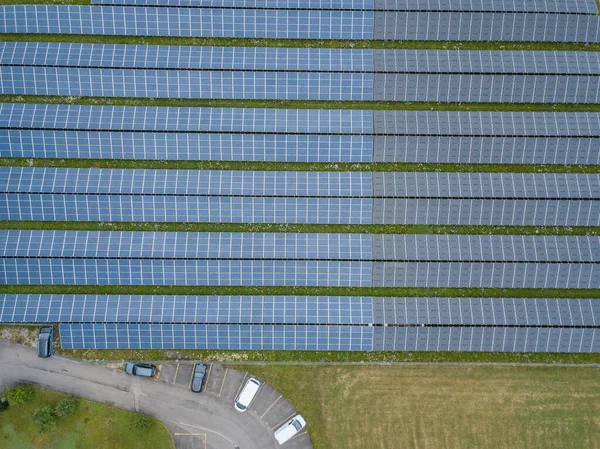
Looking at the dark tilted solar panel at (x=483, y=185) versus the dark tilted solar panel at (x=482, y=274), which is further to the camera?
the dark tilted solar panel at (x=483, y=185)

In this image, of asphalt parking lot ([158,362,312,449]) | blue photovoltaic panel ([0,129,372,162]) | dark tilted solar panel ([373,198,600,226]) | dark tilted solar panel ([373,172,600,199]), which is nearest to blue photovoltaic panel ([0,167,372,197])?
blue photovoltaic panel ([0,129,372,162])

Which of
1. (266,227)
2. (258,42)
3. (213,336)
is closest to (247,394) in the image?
(213,336)

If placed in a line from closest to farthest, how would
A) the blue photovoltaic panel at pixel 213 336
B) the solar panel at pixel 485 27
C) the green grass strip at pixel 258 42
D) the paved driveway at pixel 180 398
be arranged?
the blue photovoltaic panel at pixel 213 336
the paved driveway at pixel 180 398
the solar panel at pixel 485 27
the green grass strip at pixel 258 42

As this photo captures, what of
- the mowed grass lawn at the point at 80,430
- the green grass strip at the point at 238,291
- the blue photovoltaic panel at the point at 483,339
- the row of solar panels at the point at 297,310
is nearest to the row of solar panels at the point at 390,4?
the green grass strip at the point at 238,291

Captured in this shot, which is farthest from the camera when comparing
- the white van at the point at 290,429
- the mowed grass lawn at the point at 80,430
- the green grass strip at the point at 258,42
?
the green grass strip at the point at 258,42

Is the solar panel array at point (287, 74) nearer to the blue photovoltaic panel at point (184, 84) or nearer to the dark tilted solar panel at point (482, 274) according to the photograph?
the blue photovoltaic panel at point (184, 84)

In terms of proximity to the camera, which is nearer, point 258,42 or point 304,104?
point 304,104

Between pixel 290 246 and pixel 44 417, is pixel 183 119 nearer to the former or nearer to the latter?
pixel 290 246
